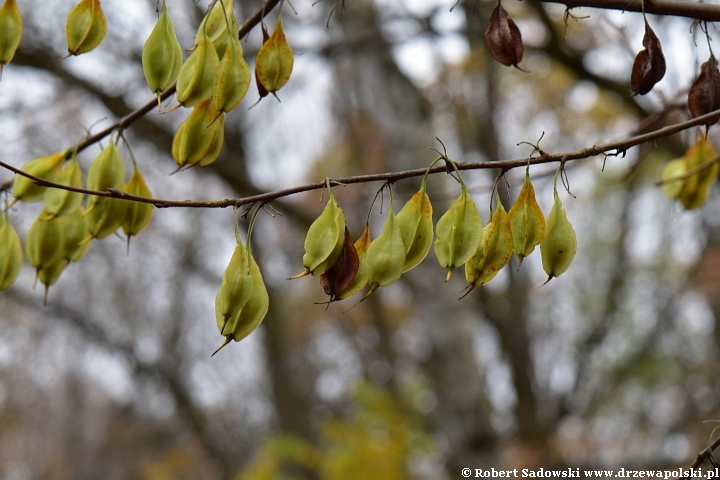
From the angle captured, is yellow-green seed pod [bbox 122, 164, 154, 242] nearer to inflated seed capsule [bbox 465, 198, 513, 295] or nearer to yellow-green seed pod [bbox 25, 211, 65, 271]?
yellow-green seed pod [bbox 25, 211, 65, 271]

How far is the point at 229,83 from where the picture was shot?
79cm

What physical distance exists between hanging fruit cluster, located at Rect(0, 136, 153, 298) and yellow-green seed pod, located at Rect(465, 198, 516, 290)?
511 millimetres

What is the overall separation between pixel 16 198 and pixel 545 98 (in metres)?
5.71

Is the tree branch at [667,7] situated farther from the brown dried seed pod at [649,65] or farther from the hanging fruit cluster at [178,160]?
the hanging fruit cluster at [178,160]

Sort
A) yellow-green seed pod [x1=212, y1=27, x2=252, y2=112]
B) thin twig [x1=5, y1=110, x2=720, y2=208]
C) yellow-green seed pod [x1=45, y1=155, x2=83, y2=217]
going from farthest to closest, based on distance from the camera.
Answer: yellow-green seed pod [x1=45, y1=155, x2=83, y2=217]
yellow-green seed pod [x1=212, y1=27, x2=252, y2=112]
thin twig [x1=5, y1=110, x2=720, y2=208]

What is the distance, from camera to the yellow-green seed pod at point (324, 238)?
73cm

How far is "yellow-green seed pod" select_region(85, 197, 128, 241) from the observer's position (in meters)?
1.00

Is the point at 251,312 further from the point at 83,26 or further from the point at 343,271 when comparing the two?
the point at 83,26

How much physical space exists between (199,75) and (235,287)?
0.25 metres

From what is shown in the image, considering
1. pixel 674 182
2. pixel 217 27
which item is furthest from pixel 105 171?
pixel 674 182

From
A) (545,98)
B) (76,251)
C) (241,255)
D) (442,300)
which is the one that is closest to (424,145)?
(442,300)

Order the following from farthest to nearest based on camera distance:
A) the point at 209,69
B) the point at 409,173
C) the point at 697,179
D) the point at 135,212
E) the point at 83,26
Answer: the point at 697,179
the point at 135,212
the point at 83,26
the point at 209,69
the point at 409,173

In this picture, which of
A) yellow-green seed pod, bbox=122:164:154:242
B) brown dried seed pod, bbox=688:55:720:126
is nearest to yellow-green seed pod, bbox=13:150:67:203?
yellow-green seed pod, bbox=122:164:154:242

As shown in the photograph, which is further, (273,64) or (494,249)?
(273,64)
